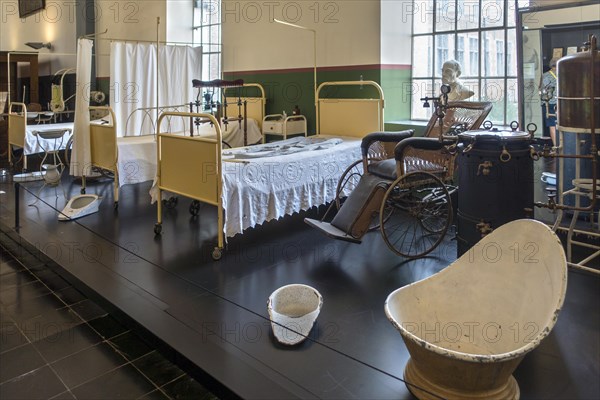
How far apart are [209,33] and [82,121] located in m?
3.16

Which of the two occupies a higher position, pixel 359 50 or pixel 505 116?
pixel 359 50

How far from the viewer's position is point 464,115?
4105 millimetres

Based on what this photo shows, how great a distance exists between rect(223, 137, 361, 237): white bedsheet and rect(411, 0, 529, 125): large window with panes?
1356 mm

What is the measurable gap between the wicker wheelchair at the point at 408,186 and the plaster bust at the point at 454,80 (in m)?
0.31

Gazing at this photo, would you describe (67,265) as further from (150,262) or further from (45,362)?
(45,362)

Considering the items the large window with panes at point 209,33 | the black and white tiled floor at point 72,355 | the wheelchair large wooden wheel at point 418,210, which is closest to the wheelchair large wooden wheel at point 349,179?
the wheelchair large wooden wheel at point 418,210

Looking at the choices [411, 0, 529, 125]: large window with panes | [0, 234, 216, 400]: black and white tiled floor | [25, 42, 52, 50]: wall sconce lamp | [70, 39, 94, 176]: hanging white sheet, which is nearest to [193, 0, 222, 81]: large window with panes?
[70, 39, 94, 176]: hanging white sheet

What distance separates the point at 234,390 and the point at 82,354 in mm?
976

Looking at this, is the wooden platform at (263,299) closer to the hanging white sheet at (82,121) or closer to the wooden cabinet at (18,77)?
the hanging white sheet at (82,121)

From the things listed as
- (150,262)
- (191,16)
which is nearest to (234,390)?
(150,262)

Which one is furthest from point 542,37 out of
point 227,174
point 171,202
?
point 171,202

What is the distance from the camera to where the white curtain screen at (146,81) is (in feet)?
19.0

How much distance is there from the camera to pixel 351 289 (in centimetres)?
302

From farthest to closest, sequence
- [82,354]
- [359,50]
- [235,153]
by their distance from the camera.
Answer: [359,50]
[235,153]
[82,354]
